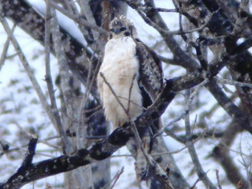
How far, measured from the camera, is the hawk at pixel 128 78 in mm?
4508

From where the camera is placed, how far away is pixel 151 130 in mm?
4543

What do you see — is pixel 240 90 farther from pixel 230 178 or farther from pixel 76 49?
pixel 76 49

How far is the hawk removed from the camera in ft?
14.8

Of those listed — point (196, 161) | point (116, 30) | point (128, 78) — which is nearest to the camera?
point (128, 78)

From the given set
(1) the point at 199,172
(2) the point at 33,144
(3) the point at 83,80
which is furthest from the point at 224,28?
(3) the point at 83,80

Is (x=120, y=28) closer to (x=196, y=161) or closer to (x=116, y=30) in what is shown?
(x=116, y=30)

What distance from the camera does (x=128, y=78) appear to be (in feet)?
14.8

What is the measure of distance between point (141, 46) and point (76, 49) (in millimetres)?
2101

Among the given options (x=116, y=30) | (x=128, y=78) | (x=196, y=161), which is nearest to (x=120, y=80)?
(x=128, y=78)

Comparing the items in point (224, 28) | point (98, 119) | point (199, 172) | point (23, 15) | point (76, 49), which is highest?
point (23, 15)

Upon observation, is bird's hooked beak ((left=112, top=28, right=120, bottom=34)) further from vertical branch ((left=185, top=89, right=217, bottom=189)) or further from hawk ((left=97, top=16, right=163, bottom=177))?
vertical branch ((left=185, top=89, right=217, bottom=189))

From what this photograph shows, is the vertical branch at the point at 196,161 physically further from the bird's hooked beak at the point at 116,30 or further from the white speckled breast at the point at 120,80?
the bird's hooked beak at the point at 116,30

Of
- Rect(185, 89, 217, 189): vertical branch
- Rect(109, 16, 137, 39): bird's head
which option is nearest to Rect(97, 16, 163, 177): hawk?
Rect(109, 16, 137, 39): bird's head

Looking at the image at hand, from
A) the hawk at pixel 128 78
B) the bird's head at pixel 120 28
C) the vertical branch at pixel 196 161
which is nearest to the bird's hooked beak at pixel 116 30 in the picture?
the bird's head at pixel 120 28
